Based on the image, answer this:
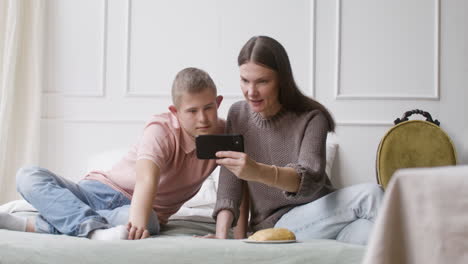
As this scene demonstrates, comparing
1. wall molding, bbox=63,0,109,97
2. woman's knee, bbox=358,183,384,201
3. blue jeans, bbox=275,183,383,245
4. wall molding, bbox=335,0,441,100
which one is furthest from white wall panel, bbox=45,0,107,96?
woman's knee, bbox=358,183,384,201

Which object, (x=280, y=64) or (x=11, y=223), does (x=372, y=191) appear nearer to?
(x=280, y=64)

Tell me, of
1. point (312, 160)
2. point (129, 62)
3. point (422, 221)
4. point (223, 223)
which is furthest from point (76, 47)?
point (422, 221)

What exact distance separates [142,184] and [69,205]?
0.69ft

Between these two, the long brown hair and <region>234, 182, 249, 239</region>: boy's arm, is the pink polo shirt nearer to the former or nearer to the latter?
<region>234, 182, 249, 239</region>: boy's arm

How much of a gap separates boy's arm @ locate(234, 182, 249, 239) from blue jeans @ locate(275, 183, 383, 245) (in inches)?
8.4

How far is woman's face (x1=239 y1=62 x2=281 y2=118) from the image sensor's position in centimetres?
178

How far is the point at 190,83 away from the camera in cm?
181

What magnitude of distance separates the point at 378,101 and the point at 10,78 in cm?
202

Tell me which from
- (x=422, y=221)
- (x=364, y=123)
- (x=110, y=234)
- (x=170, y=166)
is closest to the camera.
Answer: (x=422, y=221)

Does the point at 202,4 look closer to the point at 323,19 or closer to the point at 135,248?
the point at 323,19

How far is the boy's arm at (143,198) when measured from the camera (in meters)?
1.62

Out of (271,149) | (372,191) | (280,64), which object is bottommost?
(372,191)

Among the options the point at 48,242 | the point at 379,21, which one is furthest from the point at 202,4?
the point at 48,242

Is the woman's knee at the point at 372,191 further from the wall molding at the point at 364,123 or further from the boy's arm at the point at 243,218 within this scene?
the wall molding at the point at 364,123
